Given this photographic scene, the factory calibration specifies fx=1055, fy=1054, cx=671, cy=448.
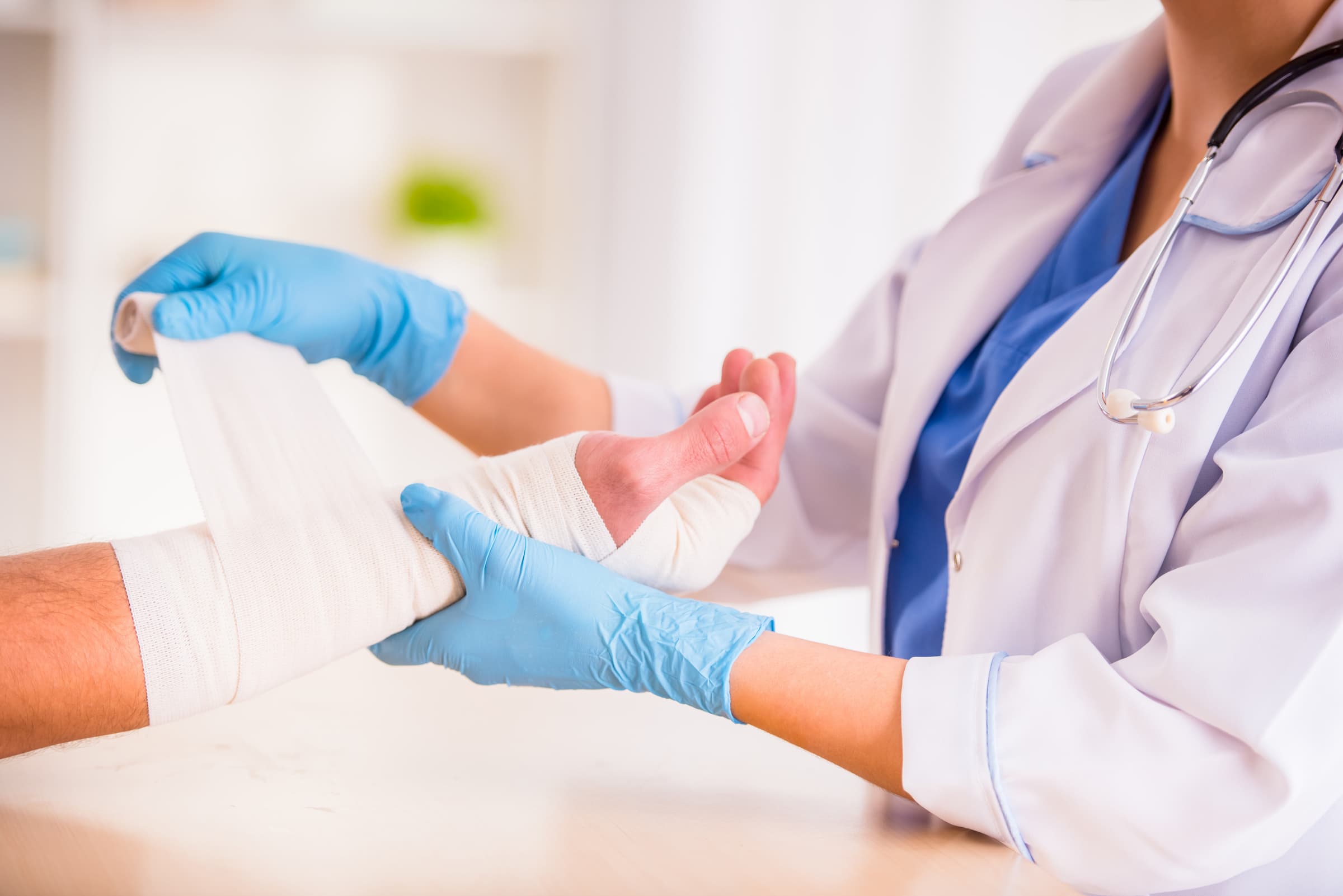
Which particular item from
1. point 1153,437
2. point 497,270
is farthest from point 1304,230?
point 497,270

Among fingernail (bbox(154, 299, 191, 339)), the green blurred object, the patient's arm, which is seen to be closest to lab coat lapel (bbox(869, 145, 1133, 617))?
the patient's arm

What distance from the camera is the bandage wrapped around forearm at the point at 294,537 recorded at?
2.09ft

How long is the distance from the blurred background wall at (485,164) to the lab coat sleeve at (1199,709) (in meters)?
1.29

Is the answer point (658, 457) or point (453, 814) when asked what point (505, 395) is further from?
point (453, 814)

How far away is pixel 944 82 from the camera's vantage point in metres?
1.77

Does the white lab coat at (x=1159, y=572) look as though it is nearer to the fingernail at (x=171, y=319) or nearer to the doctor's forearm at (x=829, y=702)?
the doctor's forearm at (x=829, y=702)

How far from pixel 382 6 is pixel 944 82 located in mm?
1090

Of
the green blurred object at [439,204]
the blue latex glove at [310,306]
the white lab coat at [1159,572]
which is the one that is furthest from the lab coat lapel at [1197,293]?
the green blurred object at [439,204]

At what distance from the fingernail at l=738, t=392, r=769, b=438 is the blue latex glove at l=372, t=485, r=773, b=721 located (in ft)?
0.41

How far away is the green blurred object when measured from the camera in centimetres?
205

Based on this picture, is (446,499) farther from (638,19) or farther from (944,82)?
(638,19)

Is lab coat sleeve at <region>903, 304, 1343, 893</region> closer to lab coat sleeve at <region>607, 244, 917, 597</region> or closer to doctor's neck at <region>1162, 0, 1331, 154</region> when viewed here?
doctor's neck at <region>1162, 0, 1331, 154</region>

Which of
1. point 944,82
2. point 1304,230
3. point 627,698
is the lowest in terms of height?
point 627,698

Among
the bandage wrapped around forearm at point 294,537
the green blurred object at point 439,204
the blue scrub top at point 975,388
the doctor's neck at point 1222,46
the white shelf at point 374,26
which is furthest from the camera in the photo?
the green blurred object at point 439,204
